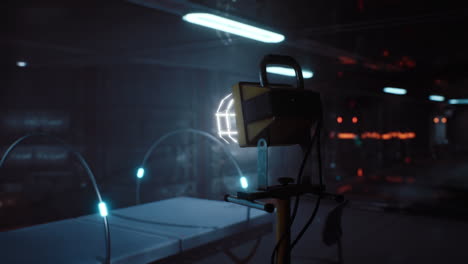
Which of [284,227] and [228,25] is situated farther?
[228,25]

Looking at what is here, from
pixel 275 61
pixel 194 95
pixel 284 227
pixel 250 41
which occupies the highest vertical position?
pixel 250 41

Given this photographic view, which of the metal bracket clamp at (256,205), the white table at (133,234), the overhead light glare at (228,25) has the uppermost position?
the overhead light glare at (228,25)

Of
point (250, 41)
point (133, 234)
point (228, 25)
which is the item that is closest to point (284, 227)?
point (133, 234)

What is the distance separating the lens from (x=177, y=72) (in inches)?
366

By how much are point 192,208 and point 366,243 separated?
2791 millimetres

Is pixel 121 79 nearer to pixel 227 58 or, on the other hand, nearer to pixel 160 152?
pixel 160 152

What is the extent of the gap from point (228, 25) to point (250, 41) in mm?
2057

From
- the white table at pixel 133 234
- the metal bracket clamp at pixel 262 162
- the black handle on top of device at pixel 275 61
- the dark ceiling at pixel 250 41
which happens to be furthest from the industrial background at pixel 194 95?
the metal bracket clamp at pixel 262 162

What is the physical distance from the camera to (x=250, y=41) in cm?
543

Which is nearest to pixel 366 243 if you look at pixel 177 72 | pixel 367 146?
pixel 177 72

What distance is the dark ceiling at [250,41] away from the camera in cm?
407

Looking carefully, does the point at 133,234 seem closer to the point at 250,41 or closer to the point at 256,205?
the point at 256,205

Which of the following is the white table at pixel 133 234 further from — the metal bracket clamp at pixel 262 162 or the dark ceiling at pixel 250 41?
the dark ceiling at pixel 250 41

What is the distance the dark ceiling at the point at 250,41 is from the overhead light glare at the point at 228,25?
96mm
